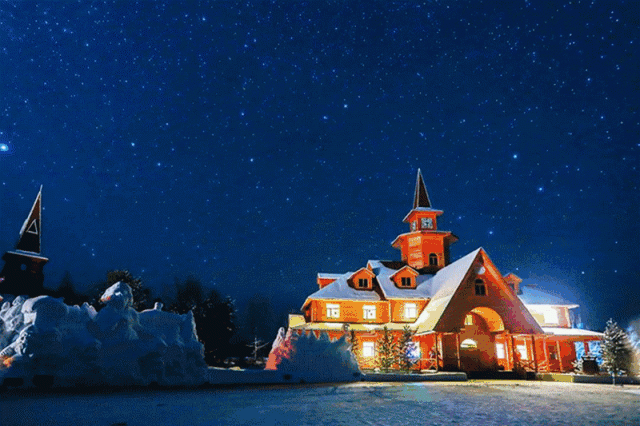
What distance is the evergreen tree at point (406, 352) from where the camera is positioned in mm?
24641

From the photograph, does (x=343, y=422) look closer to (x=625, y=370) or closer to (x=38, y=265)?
(x=625, y=370)

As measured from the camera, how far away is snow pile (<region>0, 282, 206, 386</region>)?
12977 mm

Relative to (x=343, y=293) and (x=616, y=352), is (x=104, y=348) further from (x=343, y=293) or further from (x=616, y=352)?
(x=616, y=352)

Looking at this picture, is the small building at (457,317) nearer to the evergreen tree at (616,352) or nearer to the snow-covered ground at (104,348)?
the evergreen tree at (616,352)

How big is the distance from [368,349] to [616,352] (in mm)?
14843

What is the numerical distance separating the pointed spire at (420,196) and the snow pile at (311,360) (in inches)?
959

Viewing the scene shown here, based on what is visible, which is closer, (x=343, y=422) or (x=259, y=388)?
(x=343, y=422)

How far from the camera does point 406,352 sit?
25.5m

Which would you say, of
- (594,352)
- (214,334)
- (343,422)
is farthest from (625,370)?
(214,334)

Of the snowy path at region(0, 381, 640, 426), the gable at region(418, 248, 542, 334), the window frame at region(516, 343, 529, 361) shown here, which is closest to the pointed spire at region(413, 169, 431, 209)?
the gable at region(418, 248, 542, 334)

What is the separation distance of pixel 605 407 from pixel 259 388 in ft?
34.5

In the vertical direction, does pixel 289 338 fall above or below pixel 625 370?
above

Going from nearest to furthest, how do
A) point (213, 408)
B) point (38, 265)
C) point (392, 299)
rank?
1. point (213, 408)
2. point (392, 299)
3. point (38, 265)

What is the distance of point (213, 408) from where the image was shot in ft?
30.4
